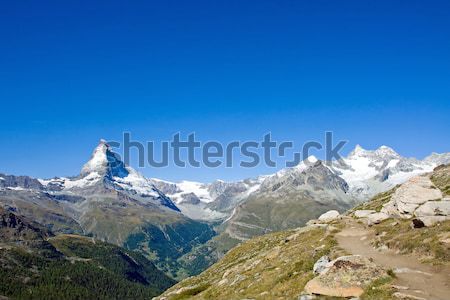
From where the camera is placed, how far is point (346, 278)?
36.0 meters

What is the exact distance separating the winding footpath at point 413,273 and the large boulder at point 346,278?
2045 mm

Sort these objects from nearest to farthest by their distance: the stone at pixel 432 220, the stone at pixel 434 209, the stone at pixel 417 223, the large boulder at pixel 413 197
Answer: the stone at pixel 432 220 → the stone at pixel 417 223 → the stone at pixel 434 209 → the large boulder at pixel 413 197

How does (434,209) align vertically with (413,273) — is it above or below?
above

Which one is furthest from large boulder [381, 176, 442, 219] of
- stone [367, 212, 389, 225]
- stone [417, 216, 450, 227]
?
stone [417, 216, 450, 227]

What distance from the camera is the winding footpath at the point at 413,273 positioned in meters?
32.5

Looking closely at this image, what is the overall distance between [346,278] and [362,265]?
2.09 m

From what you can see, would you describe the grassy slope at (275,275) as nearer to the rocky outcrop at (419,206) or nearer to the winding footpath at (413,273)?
the winding footpath at (413,273)

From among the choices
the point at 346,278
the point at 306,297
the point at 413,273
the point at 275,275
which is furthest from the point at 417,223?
the point at 306,297

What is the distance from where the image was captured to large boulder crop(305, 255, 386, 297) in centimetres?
3475

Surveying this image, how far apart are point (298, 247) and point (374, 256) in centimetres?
1681

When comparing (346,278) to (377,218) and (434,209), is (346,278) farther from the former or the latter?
(377,218)

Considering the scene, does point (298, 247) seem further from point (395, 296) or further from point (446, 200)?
point (395, 296)

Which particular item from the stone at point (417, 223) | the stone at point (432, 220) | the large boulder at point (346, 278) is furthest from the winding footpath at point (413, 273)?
the stone at point (432, 220)

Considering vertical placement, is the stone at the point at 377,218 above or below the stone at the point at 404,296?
above
